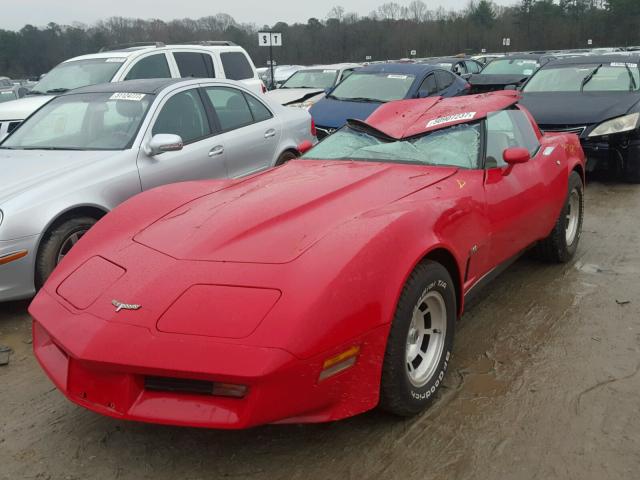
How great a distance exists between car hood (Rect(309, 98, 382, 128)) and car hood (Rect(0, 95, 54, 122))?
378 centimetres

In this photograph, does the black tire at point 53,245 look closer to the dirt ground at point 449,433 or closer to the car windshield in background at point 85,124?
the dirt ground at point 449,433

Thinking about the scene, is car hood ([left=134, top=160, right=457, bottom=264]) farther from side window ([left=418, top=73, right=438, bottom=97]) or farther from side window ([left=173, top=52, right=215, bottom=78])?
side window ([left=418, top=73, right=438, bottom=97])

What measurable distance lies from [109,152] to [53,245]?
1.01m

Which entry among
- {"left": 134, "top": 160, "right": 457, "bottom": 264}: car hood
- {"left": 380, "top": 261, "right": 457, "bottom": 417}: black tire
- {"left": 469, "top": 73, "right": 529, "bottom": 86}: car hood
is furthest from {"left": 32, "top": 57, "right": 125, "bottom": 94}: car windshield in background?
{"left": 469, "top": 73, "right": 529, "bottom": 86}: car hood

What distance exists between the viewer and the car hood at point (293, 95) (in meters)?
11.1

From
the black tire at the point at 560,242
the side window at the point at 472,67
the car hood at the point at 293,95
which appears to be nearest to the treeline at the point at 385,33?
the side window at the point at 472,67

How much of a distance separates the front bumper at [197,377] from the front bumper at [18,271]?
158 centimetres

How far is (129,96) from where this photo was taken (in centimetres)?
518

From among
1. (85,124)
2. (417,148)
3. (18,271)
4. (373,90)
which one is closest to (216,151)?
(85,124)

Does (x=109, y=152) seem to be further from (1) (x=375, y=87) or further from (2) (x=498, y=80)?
(2) (x=498, y=80)

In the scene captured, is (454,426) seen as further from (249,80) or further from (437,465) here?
(249,80)

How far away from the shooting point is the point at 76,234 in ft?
13.6

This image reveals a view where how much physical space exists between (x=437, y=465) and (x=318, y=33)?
69.4 metres

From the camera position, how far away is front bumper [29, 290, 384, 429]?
83.2 inches
